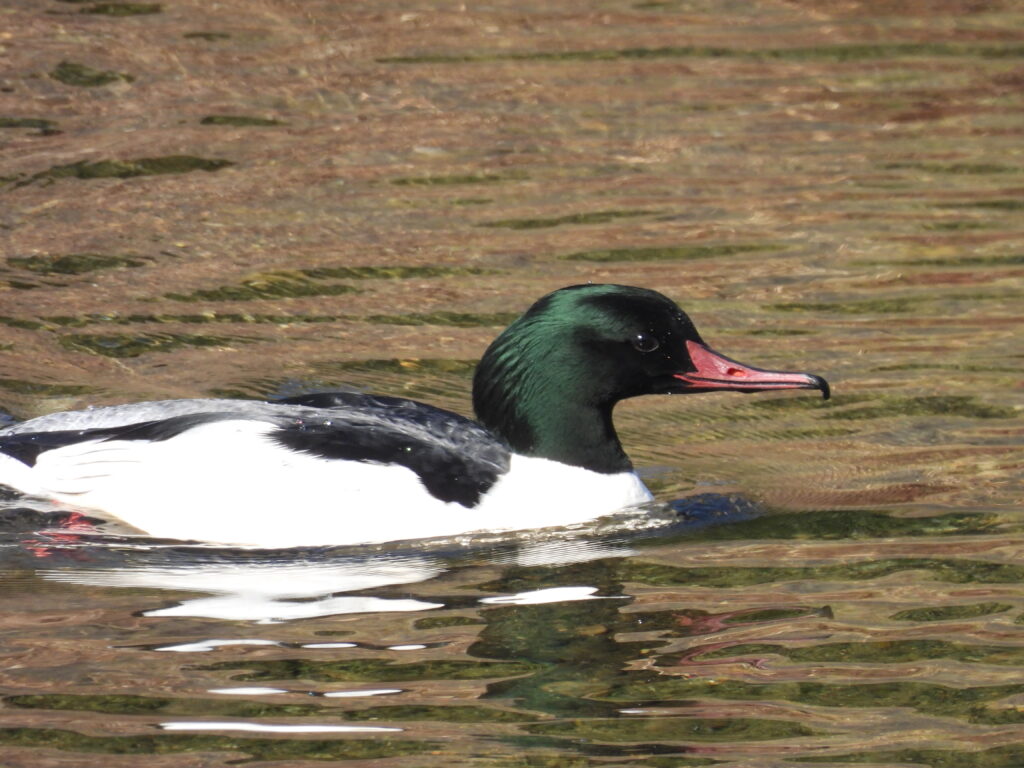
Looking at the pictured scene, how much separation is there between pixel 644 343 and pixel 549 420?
499 mm

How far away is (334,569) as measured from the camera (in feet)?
23.0

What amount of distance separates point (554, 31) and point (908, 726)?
9954mm

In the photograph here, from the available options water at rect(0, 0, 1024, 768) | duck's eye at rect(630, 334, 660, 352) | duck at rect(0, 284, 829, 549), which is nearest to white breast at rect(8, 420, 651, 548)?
duck at rect(0, 284, 829, 549)

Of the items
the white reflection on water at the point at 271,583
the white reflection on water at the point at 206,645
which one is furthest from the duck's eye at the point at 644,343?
the white reflection on water at the point at 206,645

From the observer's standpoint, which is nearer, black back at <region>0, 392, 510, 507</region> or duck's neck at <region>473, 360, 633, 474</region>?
black back at <region>0, 392, 510, 507</region>

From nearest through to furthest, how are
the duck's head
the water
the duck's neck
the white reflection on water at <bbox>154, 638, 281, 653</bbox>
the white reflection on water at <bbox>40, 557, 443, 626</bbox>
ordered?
the water → the white reflection on water at <bbox>154, 638, 281, 653</bbox> → the white reflection on water at <bbox>40, 557, 443, 626</bbox> → the duck's head → the duck's neck

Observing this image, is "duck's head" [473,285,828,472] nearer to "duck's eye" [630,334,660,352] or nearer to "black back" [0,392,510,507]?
"duck's eye" [630,334,660,352]

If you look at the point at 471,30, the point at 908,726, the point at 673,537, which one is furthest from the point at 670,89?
the point at 908,726

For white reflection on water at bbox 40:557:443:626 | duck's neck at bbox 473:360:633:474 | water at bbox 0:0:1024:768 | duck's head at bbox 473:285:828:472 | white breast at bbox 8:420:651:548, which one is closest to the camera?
water at bbox 0:0:1024:768

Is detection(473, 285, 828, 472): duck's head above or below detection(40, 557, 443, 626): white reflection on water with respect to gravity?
above

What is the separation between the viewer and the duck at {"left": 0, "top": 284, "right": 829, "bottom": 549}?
7309mm

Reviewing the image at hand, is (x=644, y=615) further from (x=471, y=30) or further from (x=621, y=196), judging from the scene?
(x=471, y=30)

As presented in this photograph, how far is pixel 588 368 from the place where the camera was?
7520 mm

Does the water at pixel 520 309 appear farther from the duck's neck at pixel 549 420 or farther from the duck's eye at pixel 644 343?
the duck's eye at pixel 644 343
